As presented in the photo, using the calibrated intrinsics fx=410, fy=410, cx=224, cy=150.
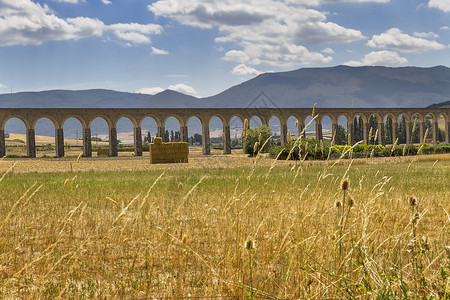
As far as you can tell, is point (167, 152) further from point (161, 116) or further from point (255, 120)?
point (255, 120)

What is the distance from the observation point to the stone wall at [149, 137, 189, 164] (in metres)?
29.0

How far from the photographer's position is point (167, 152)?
1177 inches

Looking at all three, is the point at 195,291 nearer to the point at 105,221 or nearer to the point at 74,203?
the point at 105,221

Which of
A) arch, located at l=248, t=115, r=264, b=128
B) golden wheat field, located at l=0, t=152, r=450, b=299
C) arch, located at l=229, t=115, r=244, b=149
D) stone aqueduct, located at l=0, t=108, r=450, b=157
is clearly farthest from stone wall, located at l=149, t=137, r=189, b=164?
arch, located at l=248, t=115, r=264, b=128

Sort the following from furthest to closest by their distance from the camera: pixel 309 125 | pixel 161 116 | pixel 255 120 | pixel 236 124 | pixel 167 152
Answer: pixel 236 124 < pixel 255 120 < pixel 161 116 < pixel 167 152 < pixel 309 125

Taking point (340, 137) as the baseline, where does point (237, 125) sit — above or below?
above

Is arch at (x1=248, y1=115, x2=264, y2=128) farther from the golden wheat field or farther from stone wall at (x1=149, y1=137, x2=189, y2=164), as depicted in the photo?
the golden wheat field

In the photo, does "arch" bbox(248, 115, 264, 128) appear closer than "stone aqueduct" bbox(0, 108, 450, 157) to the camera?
No

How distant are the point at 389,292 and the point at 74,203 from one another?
6484 mm

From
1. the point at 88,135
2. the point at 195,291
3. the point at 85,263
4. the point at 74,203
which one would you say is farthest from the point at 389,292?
the point at 88,135

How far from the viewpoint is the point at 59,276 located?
371 cm

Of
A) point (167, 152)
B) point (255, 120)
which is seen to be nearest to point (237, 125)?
point (255, 120)

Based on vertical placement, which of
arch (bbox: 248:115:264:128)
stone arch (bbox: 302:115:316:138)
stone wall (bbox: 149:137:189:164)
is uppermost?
arch (bbox: 248:115:264:128)

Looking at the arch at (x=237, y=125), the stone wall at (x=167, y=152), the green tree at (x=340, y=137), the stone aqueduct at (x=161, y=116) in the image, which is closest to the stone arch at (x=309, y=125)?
the stone aqueduct at (x=161, y=116)
